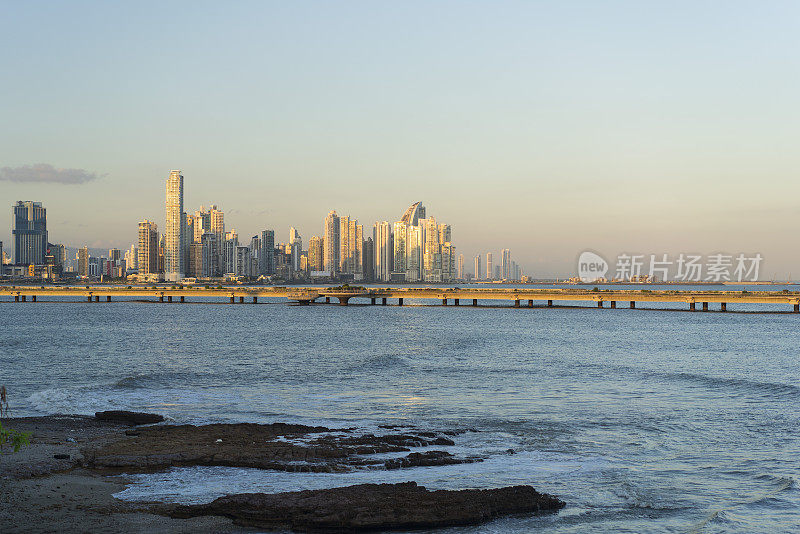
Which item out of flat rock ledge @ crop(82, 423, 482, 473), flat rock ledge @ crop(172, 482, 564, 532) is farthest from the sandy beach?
flat rock ledge @ crop(82, 423, 482, 473)

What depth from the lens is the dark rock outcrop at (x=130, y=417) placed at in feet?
95.1

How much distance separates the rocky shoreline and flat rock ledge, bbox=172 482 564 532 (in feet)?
0.08

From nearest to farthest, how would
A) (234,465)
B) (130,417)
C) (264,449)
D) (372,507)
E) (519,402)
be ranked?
(372,507)
(234,465)
(264,449)
(130,417)
(519,402)

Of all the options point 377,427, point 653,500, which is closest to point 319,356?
point 377,427

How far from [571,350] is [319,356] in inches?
921

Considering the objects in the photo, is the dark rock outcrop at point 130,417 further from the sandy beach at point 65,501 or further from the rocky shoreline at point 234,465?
A: the sandy beach at point 65,501

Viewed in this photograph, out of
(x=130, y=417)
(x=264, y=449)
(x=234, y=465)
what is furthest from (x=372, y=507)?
(x=130, y=417)

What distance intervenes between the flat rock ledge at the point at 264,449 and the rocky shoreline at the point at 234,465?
0.03 m

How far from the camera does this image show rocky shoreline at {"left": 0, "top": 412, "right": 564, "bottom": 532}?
54.3 feet

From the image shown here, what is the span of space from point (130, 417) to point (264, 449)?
8.84 meters

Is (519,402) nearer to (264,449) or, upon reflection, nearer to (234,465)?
(264,449)

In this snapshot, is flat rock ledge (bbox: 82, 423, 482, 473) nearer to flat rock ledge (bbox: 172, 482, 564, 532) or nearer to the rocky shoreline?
the rocky shoreline

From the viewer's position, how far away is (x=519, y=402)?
35.3 m

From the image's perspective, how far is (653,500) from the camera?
19.3 meters
